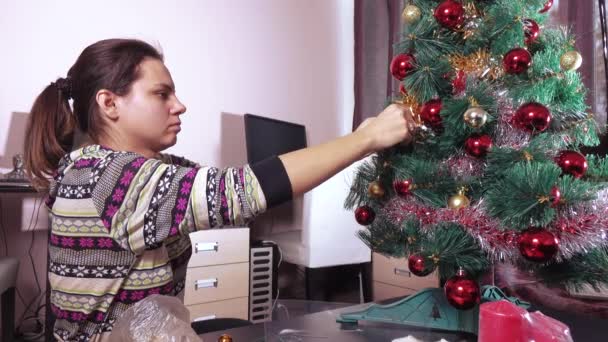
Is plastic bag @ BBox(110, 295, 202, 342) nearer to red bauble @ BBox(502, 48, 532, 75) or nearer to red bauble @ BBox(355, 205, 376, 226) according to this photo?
red bauble @ BBox(355, 205, 376, 226)

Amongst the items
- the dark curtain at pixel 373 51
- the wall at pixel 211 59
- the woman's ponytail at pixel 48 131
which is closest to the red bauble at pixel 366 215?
the woman's ponytail at pixel 48 131

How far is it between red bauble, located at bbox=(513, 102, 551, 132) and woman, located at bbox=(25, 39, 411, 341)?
0.17 meters

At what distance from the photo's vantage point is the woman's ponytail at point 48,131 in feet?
2.91

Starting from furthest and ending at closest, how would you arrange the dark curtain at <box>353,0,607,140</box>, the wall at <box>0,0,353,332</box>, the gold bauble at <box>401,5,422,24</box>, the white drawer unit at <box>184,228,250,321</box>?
1. the dark curtain at <box>353,0,607,140</box>
2. the wall at <box>0,0,353,332</box>
3. the white drawer unit at <box>184,228,250,321</box>
4. the gold bauble at <box>401,5,422,24</box>

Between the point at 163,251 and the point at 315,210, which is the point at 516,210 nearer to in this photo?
the point at 163,251

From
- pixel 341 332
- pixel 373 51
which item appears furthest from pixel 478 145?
pixel 373 51

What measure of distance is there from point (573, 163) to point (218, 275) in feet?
4.78

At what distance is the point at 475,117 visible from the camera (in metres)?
0.65

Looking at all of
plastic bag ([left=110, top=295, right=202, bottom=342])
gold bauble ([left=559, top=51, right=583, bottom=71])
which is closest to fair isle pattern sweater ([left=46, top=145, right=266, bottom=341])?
plastic bag ([left=110, top=295, right=202, bottom=342])

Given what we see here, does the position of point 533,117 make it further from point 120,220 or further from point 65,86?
point 65,86

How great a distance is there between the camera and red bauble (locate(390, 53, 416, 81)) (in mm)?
771

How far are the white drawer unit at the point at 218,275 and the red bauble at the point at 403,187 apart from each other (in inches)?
46.5

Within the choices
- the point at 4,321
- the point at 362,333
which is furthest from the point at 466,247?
the point at 4,321

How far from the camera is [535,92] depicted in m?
0.70
